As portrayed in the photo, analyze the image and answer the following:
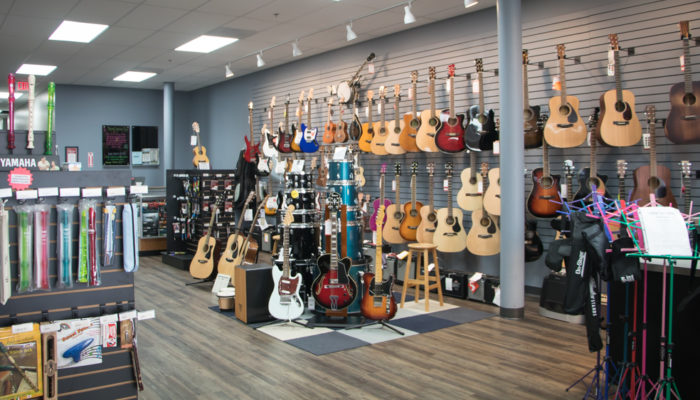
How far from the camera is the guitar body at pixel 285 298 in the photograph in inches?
194

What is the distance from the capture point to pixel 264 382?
3.71 meters

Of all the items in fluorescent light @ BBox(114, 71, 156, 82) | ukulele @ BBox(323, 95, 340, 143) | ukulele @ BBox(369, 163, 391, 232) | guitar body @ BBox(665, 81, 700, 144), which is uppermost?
fluorescent light @ BBox(114, 71, 156, 82)

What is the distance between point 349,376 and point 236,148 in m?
7.90

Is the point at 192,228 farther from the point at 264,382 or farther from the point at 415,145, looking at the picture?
the point at 264,382

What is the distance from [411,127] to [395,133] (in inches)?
12.2

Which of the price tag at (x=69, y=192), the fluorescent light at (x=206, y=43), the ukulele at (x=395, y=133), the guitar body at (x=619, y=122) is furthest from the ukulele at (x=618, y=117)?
the fluorescent light at (x=206, y=43)

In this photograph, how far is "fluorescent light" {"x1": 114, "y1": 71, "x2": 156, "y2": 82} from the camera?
34.1 feet

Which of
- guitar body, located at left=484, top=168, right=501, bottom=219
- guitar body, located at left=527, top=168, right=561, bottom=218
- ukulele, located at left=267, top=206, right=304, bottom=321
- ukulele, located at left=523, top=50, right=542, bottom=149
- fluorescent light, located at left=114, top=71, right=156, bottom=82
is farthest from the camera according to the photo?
fluorescent light, located at left=114, top=71, right=156, bottom=82

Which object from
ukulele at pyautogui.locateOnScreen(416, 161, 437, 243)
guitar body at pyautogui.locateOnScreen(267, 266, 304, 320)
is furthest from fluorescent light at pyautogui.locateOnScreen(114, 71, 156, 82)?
guitar body at pyautogui.locateOnScreen(267, 266, 304, 320)

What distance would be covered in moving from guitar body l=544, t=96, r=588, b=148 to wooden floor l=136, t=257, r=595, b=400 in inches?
63.1

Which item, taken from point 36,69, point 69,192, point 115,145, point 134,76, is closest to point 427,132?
point 69,192

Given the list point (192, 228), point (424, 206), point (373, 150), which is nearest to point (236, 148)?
point (192, 228)

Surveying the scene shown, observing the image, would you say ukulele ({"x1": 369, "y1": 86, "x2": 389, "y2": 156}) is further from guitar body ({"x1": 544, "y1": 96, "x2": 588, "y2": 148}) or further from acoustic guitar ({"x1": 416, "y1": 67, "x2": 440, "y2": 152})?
guitar body ({"x1": 544, "y1": 96, "x2": 588, "y2": 148})

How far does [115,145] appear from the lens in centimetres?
1199
